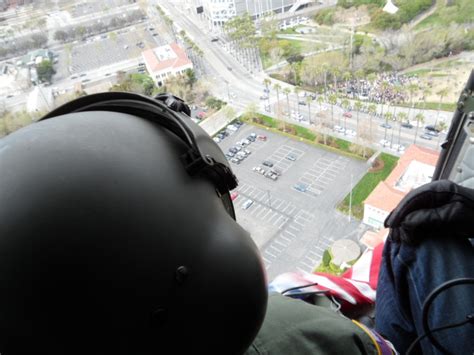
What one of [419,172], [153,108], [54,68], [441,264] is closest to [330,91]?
[419,172]

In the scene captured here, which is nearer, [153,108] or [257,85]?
[153,108]

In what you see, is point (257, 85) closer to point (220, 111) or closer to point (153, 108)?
point (220, 111)

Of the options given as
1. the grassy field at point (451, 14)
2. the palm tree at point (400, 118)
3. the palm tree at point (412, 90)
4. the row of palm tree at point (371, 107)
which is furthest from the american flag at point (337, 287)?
the grassy field at point (451, 14)

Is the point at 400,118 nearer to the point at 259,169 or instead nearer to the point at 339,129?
the point at 339,129

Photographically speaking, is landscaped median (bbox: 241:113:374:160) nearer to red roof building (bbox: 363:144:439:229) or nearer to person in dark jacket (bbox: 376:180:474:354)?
red roof building (bbox: 363:144:439:229)

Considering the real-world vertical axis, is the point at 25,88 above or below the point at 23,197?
below
